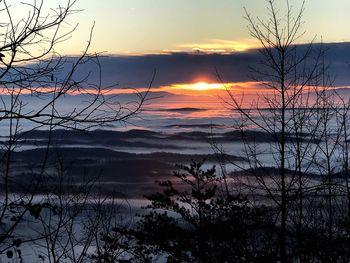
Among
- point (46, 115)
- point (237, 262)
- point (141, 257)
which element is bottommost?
point (141, 257)

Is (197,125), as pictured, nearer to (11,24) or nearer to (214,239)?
(214,239)

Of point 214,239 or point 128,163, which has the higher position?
point 214,239

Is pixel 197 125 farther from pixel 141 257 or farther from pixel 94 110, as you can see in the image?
pixel 94 110

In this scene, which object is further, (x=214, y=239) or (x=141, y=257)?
(x=141, y=257)

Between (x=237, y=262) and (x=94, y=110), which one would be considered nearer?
(x=94, y=110)

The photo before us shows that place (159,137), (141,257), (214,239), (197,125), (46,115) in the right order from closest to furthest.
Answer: (46,115) < (214,239) < (141,257) < (159,137) < (197,125)

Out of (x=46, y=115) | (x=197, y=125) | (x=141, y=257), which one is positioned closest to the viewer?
(x=46, y=115)

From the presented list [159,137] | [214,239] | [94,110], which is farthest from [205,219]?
[159,137]

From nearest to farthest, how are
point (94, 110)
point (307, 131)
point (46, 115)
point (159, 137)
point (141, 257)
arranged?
point (46, 115) → point (94, 110) → point (307, 131) → point (141, 257) → point (159, 137)

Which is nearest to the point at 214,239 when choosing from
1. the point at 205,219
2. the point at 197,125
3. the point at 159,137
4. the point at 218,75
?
the point at 205,219
